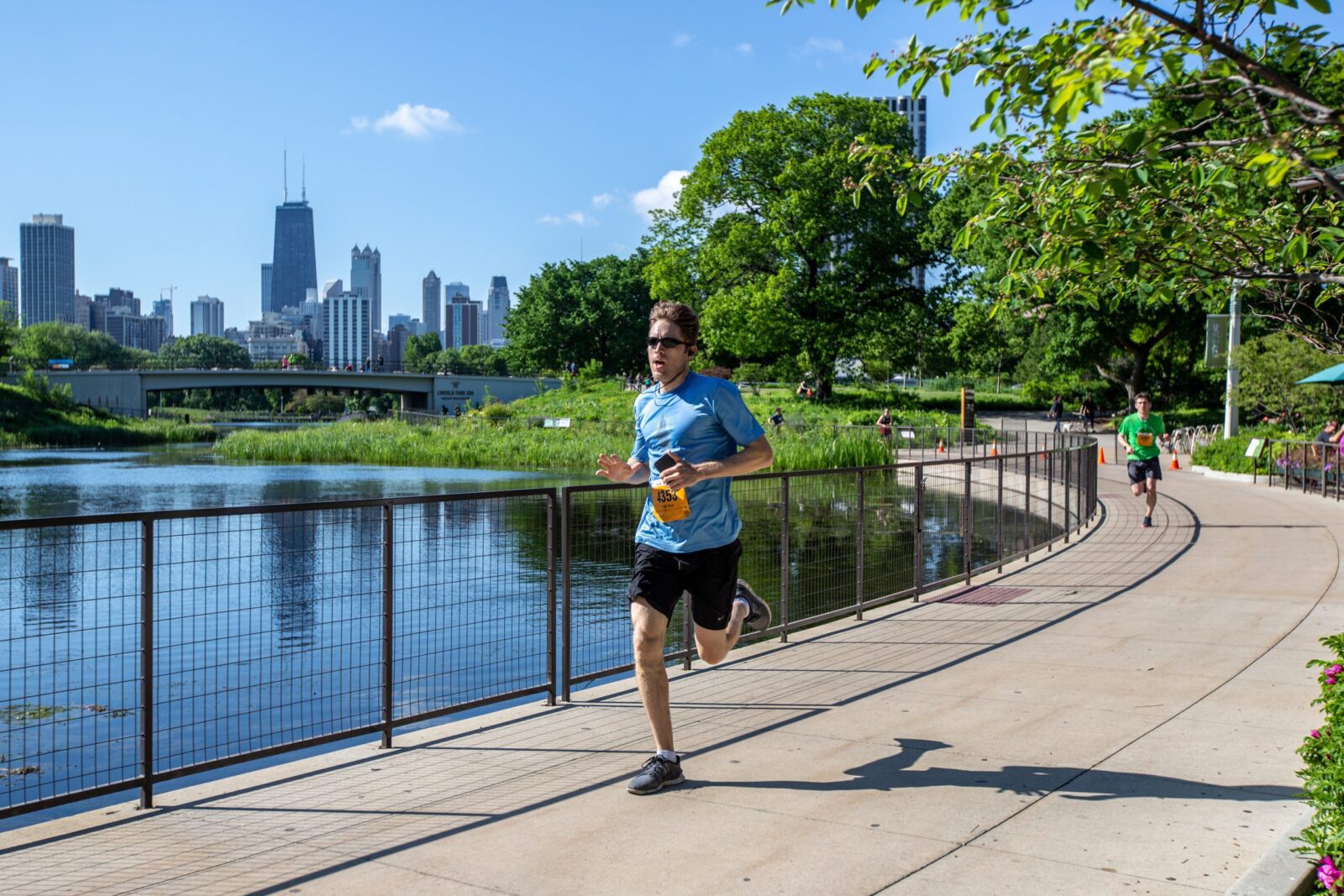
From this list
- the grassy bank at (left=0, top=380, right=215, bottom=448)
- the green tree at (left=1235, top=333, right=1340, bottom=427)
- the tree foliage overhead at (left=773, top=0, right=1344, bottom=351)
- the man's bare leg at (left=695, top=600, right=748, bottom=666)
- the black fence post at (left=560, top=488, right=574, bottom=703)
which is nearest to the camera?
the tree foliage overhead at (left=773, top=0, right=1344, bottom=351)

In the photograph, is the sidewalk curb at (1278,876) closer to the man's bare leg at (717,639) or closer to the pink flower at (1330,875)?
the pink flower at (1330,875)

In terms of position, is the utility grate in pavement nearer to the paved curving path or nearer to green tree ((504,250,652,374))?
the paved curving path

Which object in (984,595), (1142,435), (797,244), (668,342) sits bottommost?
(984,595)

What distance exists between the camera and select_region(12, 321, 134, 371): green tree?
468ft

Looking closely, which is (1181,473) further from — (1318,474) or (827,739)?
(827,739)

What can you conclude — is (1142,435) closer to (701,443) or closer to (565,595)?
(565,595)

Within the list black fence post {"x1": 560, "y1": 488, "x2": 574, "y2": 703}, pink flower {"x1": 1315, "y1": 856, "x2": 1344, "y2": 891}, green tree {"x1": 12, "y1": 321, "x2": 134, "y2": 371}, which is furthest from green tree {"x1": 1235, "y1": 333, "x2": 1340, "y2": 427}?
green tree {"x1": 12, "y1": 321, "x2": 134, "y2": 371}

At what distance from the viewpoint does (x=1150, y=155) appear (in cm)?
376

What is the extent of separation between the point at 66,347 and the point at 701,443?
17648 cm

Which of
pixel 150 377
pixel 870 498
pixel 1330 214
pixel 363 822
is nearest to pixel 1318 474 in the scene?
pixel 870 498

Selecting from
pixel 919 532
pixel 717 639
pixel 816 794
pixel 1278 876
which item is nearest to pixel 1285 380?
pixel 919 532

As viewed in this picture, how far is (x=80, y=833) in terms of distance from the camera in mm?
4875

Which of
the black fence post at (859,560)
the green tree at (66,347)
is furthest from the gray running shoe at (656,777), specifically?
the green tree at (66,347)

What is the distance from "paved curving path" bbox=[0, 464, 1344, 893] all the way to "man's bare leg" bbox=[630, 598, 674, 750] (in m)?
0.31
